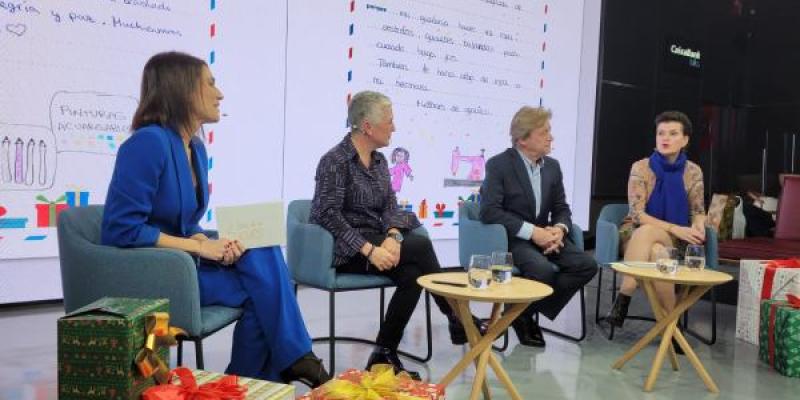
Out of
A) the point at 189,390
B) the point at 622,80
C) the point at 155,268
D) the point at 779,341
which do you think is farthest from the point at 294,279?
the point at 622,80

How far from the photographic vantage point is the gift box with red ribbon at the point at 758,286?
141 inches

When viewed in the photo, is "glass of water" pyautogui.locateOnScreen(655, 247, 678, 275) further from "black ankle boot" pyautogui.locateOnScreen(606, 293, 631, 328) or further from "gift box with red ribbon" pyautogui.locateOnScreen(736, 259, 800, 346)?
"gift box with red ribbon" pyautogui.locateOnScreen(736, 259, 800, 346)

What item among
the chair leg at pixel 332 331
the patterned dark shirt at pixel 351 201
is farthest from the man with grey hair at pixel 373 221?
the chair leg at pixel 332 331

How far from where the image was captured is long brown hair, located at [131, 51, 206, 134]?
2279 millimetres

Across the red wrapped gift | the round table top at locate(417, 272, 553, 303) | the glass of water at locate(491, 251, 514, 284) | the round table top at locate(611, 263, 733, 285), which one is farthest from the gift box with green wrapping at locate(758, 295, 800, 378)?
the red wrapped gift

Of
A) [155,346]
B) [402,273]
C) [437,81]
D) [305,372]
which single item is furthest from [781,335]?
[437,81]

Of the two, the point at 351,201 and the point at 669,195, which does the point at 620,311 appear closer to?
the point at 669,195

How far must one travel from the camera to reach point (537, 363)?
3232 millimetres

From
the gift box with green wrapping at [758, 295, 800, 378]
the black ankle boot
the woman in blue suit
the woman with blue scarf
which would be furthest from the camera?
the woman with blue scarf

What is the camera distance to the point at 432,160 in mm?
5352

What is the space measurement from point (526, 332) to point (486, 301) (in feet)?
4.27

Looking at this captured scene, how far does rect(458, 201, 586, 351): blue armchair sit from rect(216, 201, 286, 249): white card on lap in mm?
1516

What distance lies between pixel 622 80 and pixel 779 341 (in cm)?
400

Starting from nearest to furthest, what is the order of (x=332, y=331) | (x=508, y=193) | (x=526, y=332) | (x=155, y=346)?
(x=155, y=346) → (x=332, y=331) → (x=526, y=332) → (x=508, y=193)
